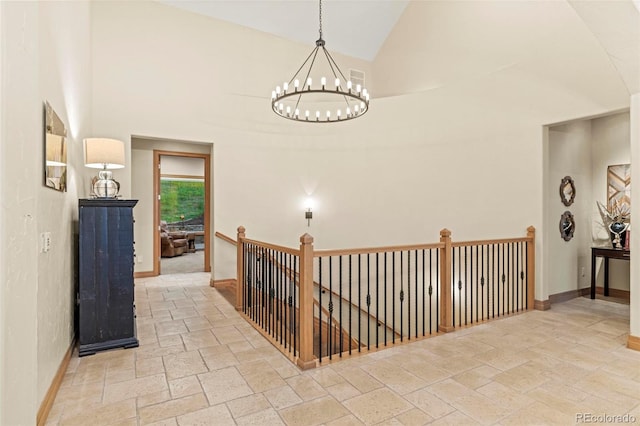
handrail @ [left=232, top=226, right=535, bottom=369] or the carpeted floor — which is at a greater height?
handrail @ [left=232, top=226, right=535, bottom=369]

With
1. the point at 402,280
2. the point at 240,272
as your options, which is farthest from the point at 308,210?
the point at 402,280

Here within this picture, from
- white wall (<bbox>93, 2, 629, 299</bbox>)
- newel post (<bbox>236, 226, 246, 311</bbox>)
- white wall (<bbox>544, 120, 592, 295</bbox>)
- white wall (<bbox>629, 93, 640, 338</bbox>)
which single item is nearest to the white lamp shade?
newel post (<bbox>236, 226, 246, 311</bbox>)

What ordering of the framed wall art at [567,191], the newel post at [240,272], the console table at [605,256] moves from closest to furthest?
Answer: the newel post at [240,272], the console table at [605,256], the framed wall art at [567,191]

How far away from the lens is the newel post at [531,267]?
473 centimetres

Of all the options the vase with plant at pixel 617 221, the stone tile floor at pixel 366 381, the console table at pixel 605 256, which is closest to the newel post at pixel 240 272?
the stone tile floor at pixel 366 381

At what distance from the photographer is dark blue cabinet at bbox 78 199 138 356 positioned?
127 inches

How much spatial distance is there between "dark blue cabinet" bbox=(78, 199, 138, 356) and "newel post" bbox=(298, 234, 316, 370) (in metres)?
1.74

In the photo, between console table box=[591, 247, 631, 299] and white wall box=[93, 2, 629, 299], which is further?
console table box=[591, 247, 631, 299]

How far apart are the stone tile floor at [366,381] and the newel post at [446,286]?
18 cm

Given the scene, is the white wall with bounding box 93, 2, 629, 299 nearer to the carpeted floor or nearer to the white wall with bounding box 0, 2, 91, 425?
the carpeted floor

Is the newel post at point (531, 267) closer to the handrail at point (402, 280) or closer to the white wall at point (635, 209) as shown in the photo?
the handrail at point (402, 280)

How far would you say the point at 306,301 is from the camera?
3.05 meters

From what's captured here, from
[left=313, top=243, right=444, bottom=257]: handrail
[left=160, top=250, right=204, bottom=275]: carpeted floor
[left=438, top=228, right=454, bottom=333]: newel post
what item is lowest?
[left=160, top=250, right=204, bottom=275]: carpeted floor

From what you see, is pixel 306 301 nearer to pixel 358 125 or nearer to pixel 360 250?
pixel 360 250
